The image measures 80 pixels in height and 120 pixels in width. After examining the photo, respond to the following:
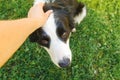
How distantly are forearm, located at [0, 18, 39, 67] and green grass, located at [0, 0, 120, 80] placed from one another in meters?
1.05

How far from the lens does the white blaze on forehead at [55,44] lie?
9.88 ft

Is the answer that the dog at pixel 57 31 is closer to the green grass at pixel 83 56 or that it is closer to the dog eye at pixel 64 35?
the dog eye at pixel 64 35

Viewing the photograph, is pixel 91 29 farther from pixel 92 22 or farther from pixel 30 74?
pixel 30 74

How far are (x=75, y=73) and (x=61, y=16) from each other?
2.78 feet

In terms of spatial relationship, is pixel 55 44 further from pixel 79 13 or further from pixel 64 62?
pixel 79 13

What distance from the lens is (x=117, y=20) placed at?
426cm

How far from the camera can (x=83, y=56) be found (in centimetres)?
391

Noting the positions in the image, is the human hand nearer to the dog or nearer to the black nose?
the dog

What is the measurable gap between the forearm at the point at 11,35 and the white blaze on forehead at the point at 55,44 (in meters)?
0.22

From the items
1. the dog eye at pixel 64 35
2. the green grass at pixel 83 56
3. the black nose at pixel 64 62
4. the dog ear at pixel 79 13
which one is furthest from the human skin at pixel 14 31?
the green grass at pixel 83 56

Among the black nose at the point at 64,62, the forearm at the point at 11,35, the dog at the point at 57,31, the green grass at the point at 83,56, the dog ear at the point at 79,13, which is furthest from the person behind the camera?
the green grass at the point at 83,56

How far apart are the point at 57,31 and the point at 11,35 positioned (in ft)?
1.58

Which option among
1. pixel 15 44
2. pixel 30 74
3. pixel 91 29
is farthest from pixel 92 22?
pixel 15 44

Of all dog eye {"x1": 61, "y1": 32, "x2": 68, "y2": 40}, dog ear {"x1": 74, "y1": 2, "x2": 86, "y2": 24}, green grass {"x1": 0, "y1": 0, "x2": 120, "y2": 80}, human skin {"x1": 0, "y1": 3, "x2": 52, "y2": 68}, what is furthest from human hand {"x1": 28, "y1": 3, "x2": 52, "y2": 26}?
green grass {"x1": 0, "y1": 0, "x2": 120, "y2": 80}
